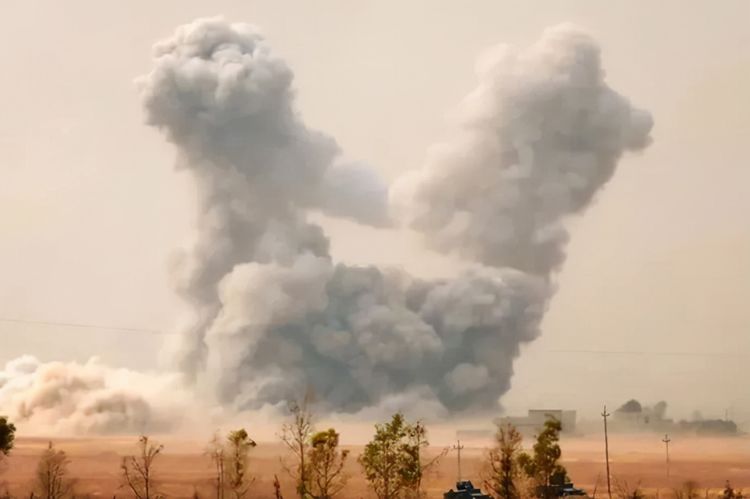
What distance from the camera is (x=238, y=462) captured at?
204 feet

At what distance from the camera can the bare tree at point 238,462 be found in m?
61.8

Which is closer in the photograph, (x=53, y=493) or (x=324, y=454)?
(x=324, y=454)

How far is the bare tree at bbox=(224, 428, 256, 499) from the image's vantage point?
61766mm

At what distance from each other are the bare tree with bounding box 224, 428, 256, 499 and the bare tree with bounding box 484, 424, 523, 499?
12.8 m

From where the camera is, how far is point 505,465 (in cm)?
5850

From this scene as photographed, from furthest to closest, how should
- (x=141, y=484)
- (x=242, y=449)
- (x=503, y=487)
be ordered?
(x=141, y=484)
(x=242, y=449)
(x=503, y=487)

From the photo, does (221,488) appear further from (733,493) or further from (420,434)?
(733,493)

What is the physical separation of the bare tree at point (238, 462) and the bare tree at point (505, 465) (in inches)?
506

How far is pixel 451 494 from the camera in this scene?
65500mm

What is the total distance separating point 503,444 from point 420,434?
430cm

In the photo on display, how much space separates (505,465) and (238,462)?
14.2 meters

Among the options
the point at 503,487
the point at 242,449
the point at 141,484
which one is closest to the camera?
the point at 503,487

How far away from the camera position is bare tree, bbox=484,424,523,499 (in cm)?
5866

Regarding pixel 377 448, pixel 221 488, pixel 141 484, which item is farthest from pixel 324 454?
pixel 141 484
